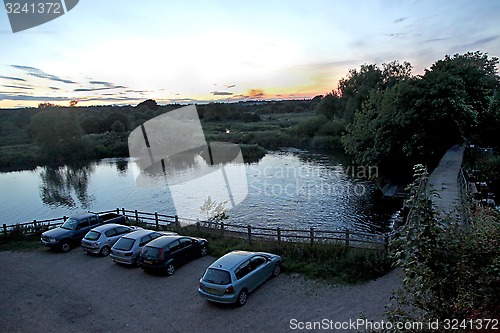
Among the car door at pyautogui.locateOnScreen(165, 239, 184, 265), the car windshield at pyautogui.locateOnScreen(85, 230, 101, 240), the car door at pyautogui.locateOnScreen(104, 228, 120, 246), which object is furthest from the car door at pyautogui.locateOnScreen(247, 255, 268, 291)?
the car windshield at pyautogui.locateOnScreen(85, 230, 101, 240)

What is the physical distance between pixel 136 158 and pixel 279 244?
173 feet

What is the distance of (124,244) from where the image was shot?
14.3 m

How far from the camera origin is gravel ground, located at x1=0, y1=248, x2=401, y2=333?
998 cm

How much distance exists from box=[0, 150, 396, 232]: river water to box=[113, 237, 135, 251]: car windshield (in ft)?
36.3

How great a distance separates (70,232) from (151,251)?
20.5ft

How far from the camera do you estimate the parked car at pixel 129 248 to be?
1395 cm

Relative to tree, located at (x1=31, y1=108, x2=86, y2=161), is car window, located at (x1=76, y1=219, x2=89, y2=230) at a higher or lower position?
lower

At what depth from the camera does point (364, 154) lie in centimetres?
2980

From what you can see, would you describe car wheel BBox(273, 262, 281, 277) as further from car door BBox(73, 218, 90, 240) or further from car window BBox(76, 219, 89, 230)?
car window BBox(76, 219, 89, 230)

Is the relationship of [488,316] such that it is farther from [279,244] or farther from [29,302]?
[29,302]

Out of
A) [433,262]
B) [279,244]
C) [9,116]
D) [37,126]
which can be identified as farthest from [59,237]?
[9,116]

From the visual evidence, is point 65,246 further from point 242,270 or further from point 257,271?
point 257,271

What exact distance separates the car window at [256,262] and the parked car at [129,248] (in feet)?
17.4

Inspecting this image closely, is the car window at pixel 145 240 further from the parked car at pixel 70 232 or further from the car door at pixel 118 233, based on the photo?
the parked car at pixel 70 232
